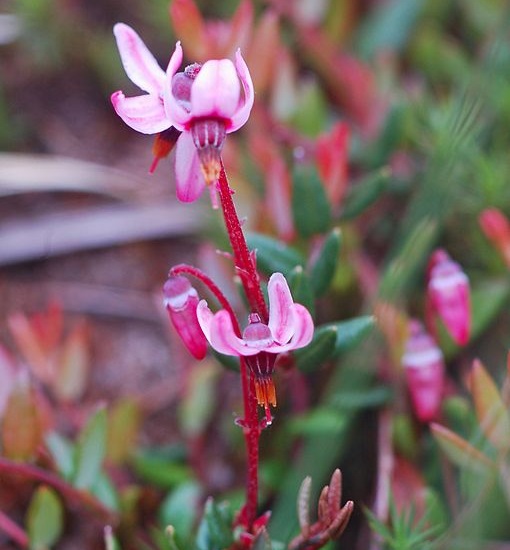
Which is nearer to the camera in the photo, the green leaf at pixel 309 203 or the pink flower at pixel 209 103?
the pink flower at pixel 209 103

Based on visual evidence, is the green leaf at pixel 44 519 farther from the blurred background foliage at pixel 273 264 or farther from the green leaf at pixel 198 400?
the green leaf at pixel 198 400

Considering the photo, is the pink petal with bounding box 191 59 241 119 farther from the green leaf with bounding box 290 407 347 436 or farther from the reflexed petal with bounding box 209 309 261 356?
the green leaf with bounding box 290 407 347 436

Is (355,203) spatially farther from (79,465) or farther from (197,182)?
(79,465)

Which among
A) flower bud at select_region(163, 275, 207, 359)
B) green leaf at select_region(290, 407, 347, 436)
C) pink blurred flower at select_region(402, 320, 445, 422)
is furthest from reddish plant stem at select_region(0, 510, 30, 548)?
pink blurred flower at select_region(402, 320, 445, 422)

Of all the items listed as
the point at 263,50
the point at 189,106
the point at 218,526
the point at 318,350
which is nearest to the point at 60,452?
the point at 218,526

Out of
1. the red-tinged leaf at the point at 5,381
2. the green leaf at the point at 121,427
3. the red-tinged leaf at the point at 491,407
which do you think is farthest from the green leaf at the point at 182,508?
the red-tinged leaf at the point at 491,407

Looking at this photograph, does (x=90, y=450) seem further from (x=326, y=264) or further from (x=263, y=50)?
(x=263, y=50)
